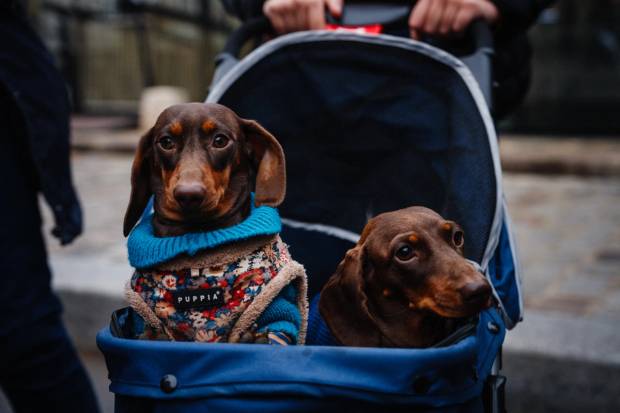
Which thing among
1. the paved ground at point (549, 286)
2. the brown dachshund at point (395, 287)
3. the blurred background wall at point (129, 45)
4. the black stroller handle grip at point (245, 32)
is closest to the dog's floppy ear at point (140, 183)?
the brown dachshund at point (395, 287)

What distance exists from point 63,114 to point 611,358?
2.28 m

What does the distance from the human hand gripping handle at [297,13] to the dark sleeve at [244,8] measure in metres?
0.19

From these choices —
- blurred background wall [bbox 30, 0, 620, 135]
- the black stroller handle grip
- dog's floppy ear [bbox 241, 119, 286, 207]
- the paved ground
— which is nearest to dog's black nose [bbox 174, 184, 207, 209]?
dog's floppy ear [bbox 241, 119, 286, 207]

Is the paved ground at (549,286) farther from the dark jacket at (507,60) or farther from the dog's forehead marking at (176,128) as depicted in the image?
the dog's forehead marking at (176,128)

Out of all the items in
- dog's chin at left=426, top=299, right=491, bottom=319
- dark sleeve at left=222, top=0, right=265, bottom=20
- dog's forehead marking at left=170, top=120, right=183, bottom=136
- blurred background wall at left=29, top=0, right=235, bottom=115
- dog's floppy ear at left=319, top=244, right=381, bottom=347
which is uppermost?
dog's forehead marking at left=170, top=120, right=183, bottom=136

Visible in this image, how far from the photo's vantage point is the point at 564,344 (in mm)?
3568

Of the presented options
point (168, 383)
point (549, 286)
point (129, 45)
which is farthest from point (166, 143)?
point (129, 45)

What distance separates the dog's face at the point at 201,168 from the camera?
1.73 meters

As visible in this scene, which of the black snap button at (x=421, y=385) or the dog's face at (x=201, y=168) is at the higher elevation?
the dog's face at (x=201, y=168)

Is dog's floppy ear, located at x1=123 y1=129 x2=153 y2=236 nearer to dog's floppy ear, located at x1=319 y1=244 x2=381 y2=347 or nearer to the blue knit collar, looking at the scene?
the blue knit collar

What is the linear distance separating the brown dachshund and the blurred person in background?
110 centimetres

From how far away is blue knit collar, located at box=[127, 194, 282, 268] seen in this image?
1.78m

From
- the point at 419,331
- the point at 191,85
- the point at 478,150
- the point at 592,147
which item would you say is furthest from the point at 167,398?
the point at 191,85

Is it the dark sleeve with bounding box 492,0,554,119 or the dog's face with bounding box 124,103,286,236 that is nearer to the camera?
the dog's face with bounding box 124,103,286,236
